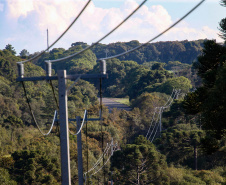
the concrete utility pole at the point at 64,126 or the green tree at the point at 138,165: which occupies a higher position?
the concrete utility pole at the point at 64,126

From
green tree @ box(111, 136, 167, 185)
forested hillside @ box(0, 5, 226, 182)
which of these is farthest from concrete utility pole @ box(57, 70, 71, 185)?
green tree @ box(111, 136, 167, 185)

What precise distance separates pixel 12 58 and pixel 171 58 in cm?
7180

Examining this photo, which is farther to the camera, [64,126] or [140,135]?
[140,135]

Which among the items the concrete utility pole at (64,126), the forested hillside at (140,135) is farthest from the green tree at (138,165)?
the concrete utility pole at (64,126)

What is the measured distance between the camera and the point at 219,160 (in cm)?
2670

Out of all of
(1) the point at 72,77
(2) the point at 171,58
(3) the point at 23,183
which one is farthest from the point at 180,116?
(2) the point at 171,58

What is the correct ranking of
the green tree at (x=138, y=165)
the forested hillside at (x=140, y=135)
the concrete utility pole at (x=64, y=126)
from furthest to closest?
the green tree at (x=138, y=165) < the forested hillside at (x=140, y=135) < the concrete utility pole at (x=64, y=126)

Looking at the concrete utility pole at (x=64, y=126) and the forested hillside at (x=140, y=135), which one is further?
the forested hillside at (x=140, y=135)

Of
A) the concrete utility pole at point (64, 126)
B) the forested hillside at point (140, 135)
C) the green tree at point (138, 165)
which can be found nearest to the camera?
the concrete utility pole at point (64, 126)

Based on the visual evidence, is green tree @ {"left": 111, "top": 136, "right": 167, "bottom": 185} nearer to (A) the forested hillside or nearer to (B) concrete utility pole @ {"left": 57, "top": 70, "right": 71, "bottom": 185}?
(A) the forested hillside

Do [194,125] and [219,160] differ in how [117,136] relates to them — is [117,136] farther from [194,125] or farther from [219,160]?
[219,160]

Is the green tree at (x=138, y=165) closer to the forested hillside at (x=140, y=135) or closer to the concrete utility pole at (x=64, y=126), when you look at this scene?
the forested hillside at (x=140, y=135)

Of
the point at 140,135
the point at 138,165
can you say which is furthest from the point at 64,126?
the point at 140,135

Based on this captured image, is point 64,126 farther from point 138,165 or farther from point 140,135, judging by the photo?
point 140,135
